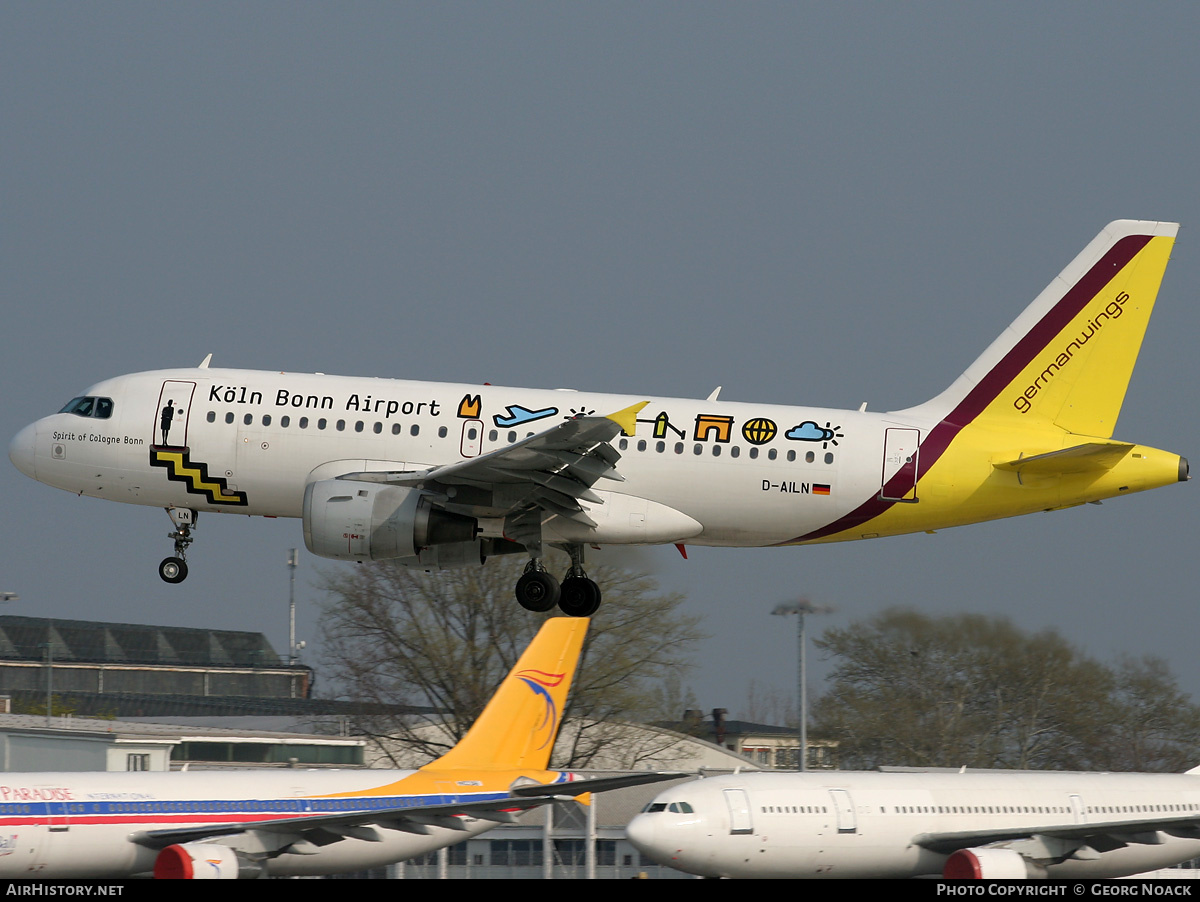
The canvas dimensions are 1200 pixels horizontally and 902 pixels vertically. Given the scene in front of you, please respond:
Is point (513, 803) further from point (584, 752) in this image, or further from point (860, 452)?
point (584, 752)

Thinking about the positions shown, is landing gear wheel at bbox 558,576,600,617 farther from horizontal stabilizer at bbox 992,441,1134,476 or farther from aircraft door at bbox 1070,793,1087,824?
aircraft door at bbox 1070,793,1087,824

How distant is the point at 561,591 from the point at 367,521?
4.50m

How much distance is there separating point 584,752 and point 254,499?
3215cm

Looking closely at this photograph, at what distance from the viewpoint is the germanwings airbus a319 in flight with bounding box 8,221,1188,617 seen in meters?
A: 29.6

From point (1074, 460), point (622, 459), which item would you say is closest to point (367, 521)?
point (622, 459)

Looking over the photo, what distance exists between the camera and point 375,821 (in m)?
33.4

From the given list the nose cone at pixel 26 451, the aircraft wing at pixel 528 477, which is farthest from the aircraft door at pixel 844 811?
the nose cone at pixel 26 451

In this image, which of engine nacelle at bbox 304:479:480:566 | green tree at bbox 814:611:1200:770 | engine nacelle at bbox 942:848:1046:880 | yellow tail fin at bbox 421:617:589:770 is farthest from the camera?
green tree at bbox 814:611:1200:770

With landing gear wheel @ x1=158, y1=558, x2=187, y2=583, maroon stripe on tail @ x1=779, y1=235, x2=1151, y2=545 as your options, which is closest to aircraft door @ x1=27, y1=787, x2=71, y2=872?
landing gear wheel @ x1=158, y1=558, x2=187, y2=583

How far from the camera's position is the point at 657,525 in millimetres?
30062

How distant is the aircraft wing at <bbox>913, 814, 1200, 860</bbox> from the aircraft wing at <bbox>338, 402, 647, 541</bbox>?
13.6 meters

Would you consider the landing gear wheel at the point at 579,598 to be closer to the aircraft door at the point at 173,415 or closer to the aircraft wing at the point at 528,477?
the aircraft wing at the point at 528,477

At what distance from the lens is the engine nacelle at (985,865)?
Result: 34688mm
